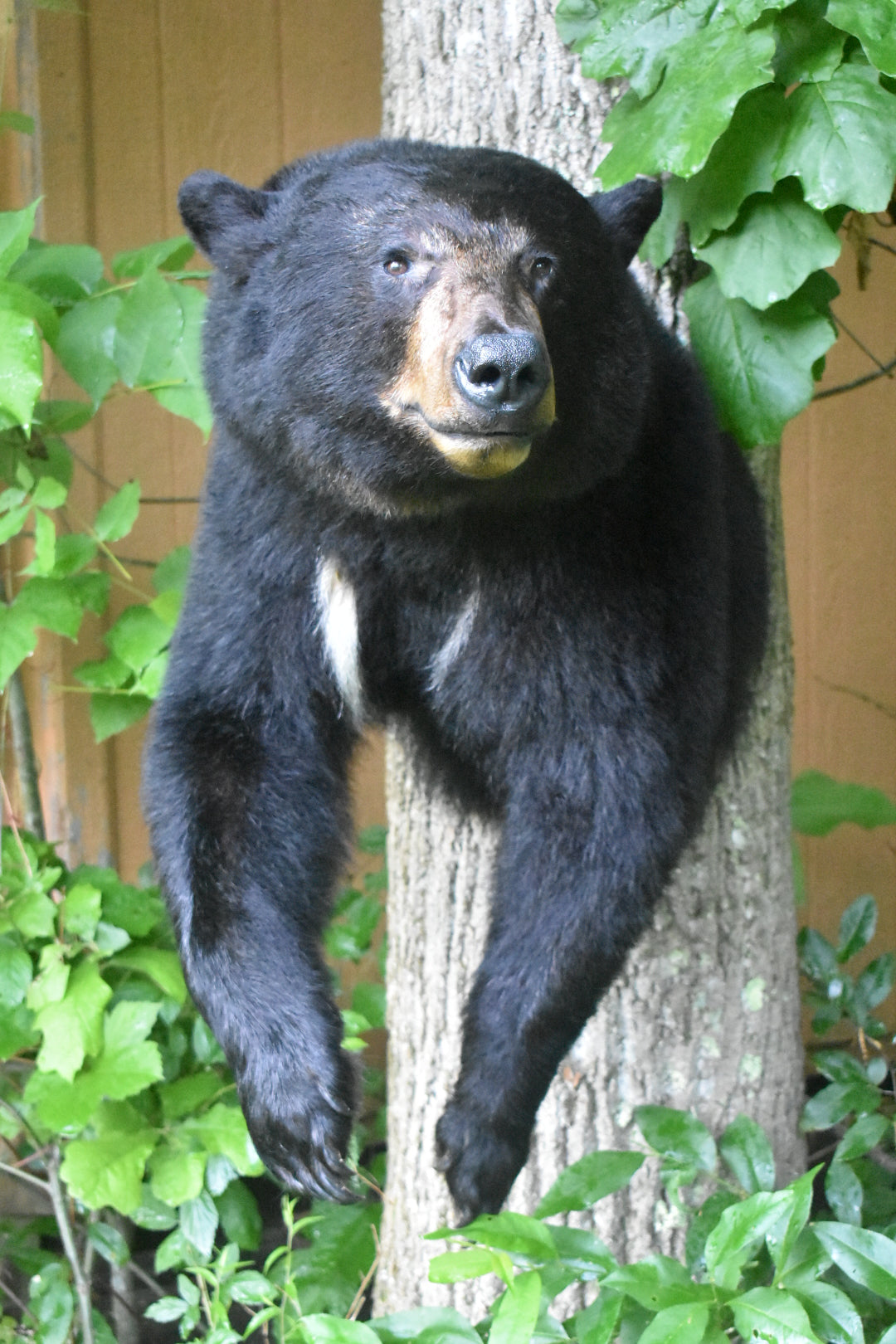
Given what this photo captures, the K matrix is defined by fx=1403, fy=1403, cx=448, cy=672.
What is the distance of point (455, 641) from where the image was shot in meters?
2.44

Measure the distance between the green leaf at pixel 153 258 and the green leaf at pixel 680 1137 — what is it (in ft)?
6.56

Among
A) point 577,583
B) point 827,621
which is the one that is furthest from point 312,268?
point 827,621

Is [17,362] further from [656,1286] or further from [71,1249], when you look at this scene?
[71,1249]

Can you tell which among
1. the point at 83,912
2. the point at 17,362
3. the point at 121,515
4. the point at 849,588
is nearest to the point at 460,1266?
the point at 83,912

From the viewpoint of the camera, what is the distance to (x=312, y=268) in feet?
7.25

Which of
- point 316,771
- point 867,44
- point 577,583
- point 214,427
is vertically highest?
point 867,44

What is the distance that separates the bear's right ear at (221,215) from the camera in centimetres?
230

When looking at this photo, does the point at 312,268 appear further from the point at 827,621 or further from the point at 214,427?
the point at 827,621

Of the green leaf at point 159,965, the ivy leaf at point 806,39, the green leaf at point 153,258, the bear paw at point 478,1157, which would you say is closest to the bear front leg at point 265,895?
the bear paw at point 478,1157

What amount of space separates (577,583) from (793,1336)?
3.77ft

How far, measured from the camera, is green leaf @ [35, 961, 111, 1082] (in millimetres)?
2895

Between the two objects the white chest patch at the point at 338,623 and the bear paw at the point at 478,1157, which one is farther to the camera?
the white chest patch at the point at 338,623

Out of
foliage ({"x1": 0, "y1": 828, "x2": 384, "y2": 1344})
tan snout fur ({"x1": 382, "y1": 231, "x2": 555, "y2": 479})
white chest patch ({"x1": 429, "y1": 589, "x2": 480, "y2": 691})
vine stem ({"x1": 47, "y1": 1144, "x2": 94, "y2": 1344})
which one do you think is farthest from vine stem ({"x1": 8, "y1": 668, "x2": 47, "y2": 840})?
tan snout fur ({"x1": 382, "y1": 231, "x2": 555, "y2": 479})

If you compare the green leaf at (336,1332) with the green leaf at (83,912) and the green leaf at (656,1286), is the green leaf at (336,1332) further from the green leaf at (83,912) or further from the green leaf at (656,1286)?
the green leaf at (83,912)
